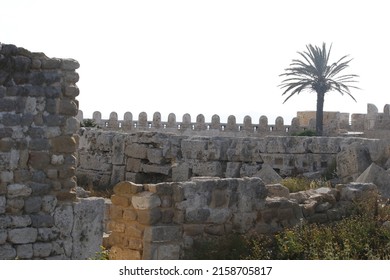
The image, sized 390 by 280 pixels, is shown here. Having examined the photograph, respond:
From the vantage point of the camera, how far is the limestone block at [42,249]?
24.0ft

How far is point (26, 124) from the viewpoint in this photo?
24.3ft

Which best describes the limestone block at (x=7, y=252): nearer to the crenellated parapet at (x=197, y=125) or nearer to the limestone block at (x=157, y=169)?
the limestone block at (x=157, y=169)

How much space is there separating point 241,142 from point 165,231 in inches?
285

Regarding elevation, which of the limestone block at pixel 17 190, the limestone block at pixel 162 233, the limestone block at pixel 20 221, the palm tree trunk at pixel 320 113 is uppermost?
the palm tree trunk at pixel 320 113

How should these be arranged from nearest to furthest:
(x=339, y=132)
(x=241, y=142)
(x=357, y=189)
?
(x=357, y=189) → (x=241, y=142) → (x=339, y=132)

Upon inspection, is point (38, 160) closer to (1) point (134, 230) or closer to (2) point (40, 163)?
(2) point (40, 163)

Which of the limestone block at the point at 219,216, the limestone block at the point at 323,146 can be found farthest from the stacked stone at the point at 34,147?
the limestone block at the point at 323,146

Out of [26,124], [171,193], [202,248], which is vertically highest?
[26,124]

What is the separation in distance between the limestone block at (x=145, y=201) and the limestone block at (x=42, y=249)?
1.03 m

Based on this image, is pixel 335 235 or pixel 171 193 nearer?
pixel 171 193

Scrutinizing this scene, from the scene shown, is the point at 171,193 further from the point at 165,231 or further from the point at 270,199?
the point at 270,199

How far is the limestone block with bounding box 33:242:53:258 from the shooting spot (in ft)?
24.0

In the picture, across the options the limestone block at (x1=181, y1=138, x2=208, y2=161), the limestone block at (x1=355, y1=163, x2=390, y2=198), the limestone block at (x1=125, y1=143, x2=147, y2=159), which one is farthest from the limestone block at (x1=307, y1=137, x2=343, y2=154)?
the limestone block at (x1=125, y1=143, x2=147, y2=159)
